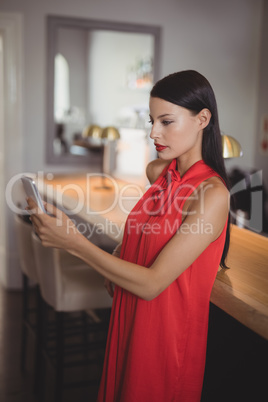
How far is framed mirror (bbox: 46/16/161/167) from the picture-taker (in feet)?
13.3

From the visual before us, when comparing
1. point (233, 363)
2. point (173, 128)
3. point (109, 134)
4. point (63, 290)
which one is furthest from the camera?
point (109, 134)

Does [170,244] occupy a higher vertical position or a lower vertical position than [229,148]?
lower

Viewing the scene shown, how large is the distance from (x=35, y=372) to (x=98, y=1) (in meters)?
3.05

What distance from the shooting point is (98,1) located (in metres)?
4.04

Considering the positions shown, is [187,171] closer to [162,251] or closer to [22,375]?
[162,251]

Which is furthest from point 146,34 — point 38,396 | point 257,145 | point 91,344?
point 38,396

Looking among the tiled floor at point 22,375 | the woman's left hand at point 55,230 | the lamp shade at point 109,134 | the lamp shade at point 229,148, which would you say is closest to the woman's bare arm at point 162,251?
the woman's left hand at point 55,230

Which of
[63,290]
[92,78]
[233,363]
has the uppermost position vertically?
[92,78]

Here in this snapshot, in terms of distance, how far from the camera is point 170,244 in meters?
1.14

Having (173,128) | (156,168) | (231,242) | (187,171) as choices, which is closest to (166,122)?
(173,128)

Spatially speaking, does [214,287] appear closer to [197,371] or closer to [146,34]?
[197,371]

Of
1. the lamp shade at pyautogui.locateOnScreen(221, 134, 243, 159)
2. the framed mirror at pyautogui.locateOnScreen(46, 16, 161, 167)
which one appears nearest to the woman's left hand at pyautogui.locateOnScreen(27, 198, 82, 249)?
the lamp shade at pyautogui.locateOnScreen(221, 134, 243, 159)

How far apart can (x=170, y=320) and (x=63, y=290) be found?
105 centimetres

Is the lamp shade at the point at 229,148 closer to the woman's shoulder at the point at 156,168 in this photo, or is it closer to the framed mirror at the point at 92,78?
the woman's shoulder at the point at 156,168
